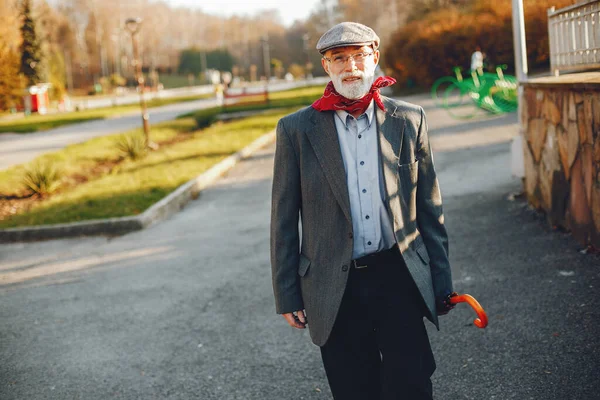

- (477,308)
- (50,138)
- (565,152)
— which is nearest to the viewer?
(477,308)

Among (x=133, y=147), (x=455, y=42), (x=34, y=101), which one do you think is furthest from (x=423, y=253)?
(x=34, y=101)

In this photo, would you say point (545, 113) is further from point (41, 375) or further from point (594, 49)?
point (41, 375)

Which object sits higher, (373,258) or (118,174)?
(373,258)

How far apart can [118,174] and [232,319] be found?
30.5ft

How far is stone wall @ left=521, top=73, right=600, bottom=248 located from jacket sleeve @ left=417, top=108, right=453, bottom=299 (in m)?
2.81

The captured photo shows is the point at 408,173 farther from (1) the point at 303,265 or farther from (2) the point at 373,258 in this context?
(1) the point at 303,265

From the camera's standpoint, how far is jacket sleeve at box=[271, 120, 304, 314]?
3029mm

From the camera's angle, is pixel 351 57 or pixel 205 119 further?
pixel 205 119

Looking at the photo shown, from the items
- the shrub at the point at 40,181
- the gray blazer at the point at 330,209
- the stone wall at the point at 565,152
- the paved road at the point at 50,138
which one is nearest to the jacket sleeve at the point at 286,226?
the gray blazer at the point at 330,209

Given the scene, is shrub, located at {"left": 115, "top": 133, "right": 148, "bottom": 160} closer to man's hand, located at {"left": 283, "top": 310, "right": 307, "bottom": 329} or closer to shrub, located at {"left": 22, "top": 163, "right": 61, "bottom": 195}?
shrub, located at {"left": 22, "top": 163, "right": 61, "bottom": 195}

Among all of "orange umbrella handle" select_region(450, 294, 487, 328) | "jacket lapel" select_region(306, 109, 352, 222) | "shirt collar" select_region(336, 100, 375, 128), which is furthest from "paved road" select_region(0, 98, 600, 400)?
"shirt collar" select_region(336, 100, 375, 128)

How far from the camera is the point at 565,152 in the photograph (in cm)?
648

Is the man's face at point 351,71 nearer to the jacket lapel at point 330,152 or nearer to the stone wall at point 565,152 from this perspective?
the jacket lapel at point 330,152

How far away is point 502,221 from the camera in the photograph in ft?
25.5
